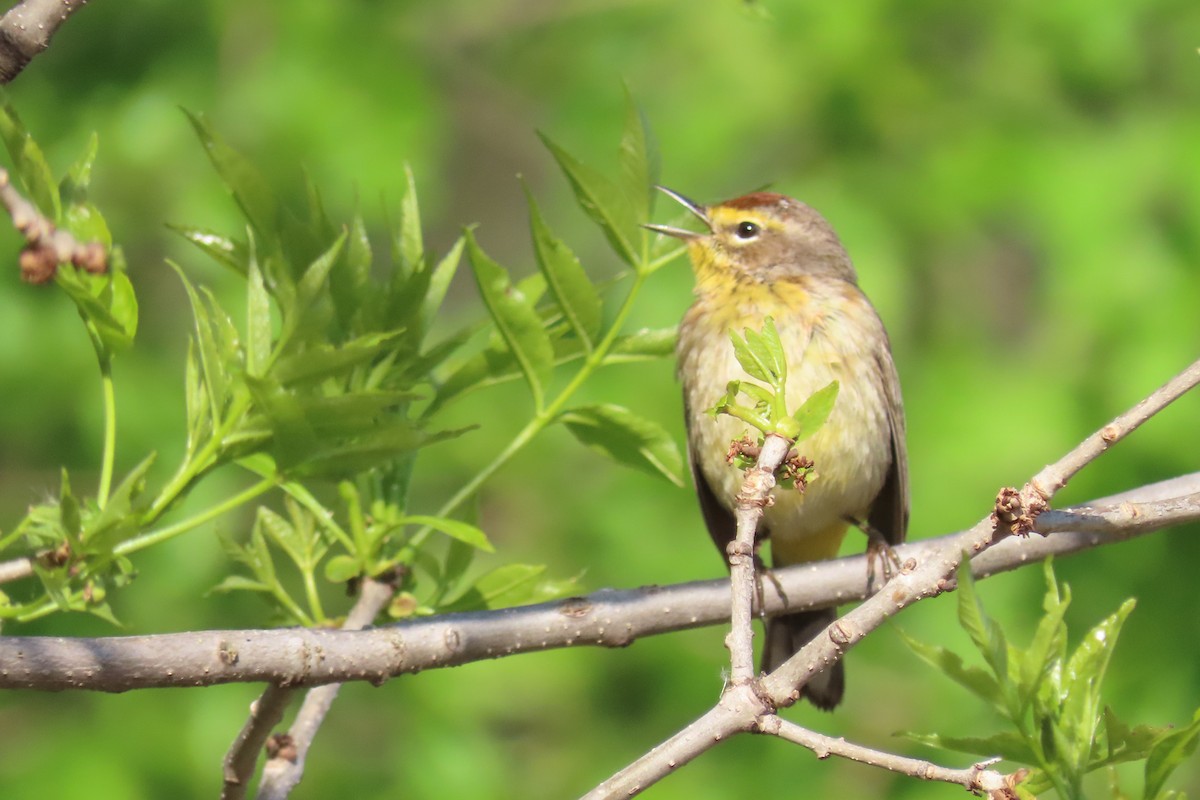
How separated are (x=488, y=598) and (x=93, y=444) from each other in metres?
3.53

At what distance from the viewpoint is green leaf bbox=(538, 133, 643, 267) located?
2805 mm

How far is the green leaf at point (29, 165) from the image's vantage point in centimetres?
213

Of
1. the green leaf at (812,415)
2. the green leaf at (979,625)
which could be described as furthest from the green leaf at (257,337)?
the green leaf at (979,625)

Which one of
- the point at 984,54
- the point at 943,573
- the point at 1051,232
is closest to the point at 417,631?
the point at 943,573

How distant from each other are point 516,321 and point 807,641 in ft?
7.49

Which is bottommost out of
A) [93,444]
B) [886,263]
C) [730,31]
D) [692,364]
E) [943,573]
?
[943,573]

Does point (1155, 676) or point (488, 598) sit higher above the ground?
point (1155, 676)

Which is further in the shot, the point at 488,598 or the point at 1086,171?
the point at 1086,171

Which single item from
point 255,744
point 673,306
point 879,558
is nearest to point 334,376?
point 255,744

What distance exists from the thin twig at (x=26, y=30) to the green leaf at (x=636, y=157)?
3.65 feet

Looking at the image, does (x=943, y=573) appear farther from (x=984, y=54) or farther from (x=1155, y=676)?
(x=984, y=54)

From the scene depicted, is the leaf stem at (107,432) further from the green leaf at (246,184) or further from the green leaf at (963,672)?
the green leaf at (963,672)

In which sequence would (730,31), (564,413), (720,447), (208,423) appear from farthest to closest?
(730,31), (720,447), (564,413), (208,423)

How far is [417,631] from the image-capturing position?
2564 millimetres
